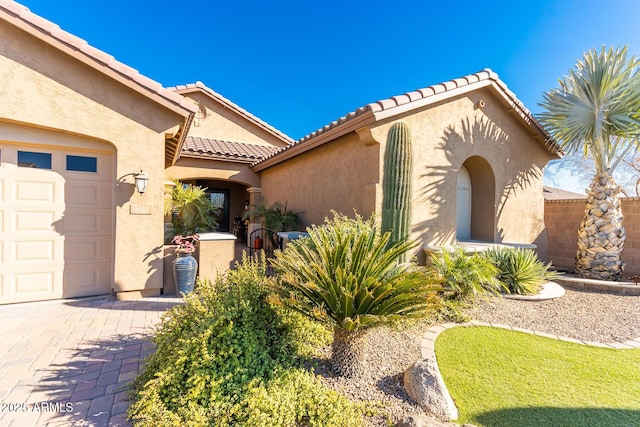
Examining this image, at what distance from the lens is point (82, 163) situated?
22.2 feet

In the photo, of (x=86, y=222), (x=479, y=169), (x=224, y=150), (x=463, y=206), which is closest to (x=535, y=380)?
(x=463, y=206)

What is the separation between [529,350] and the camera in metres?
4.70

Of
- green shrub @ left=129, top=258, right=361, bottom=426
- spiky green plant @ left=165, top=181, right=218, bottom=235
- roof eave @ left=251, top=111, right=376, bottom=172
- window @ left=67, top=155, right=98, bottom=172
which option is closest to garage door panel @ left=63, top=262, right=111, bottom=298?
window @ left=67, top=155, right=98, bottom=172

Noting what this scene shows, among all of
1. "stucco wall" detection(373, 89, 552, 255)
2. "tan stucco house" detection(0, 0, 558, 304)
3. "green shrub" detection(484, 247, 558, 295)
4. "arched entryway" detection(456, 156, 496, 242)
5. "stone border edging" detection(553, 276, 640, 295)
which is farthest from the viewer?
"arched entryway" detection(456, 156, 496, 242)

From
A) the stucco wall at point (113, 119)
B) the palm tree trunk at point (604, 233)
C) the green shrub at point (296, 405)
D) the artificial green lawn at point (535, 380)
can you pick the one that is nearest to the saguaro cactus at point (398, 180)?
→ the artificial green lawn at point (535, 380)

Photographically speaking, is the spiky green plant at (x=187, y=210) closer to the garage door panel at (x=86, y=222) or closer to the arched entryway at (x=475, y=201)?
the garage door panel at (x=86, y=222)

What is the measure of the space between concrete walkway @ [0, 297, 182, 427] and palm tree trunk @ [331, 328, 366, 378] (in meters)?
2.45

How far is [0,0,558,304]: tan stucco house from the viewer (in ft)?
20.0

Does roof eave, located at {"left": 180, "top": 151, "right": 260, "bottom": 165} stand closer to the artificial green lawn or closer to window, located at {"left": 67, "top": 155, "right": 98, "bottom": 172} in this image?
window, located at {"left": 67, "top": 155, "right": 98, "bottom": 172}

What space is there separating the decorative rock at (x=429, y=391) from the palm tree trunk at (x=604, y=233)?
9432 mm

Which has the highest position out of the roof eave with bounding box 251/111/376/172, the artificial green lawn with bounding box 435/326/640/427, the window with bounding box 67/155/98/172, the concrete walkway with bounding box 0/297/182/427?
the roof eave with bounding box 251/111/376/172

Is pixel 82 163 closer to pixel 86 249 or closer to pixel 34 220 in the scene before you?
pixel 34 220

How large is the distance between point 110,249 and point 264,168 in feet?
25.0

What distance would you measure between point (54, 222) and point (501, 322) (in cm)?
1012
